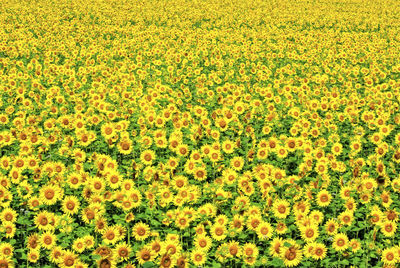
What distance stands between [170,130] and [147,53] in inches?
246

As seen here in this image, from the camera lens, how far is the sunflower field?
444cm

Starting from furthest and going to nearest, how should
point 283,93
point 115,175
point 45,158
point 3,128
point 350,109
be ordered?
point 283,93
point 350,109
point 3,128
point 45,158
point 115,175

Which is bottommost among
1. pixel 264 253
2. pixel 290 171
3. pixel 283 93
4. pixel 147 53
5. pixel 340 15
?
pixel 264 253

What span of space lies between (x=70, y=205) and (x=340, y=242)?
3549mm

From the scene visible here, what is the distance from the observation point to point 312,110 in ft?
29.0

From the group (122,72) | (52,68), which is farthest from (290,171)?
(52,68)

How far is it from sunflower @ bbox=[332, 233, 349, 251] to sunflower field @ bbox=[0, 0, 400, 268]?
0.05ft

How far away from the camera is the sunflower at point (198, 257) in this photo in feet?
13.6

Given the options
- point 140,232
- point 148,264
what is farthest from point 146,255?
point 140,232

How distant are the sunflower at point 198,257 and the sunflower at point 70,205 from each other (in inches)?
69.7

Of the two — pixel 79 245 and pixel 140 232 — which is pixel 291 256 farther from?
pixel 79 245

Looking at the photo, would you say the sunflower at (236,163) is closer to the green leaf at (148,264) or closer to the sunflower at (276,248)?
the sunflower at (276,248)

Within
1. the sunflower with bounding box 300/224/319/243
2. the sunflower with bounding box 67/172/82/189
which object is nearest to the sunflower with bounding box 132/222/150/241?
the sunflower with bounding box 67/172/82/189

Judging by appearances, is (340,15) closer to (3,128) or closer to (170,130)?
(170,130)
